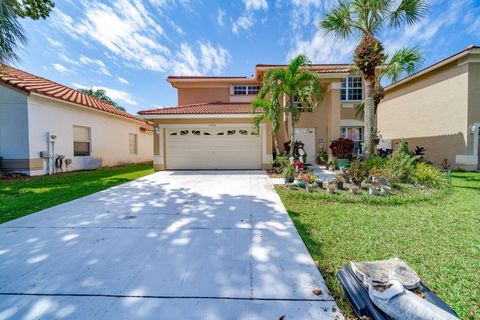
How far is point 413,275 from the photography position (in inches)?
82.3

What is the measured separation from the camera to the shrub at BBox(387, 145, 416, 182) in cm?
723

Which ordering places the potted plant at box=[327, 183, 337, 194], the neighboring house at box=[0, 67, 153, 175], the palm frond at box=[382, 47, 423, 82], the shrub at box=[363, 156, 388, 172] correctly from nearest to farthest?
the potted plant at box=[327, 183, 337, 194] → the shrub at box=[363, 156, 388, 172] → the neighboring house at box=[0, 67, 153, 175] → the palm frond at box=[382, 47, 423, 82]

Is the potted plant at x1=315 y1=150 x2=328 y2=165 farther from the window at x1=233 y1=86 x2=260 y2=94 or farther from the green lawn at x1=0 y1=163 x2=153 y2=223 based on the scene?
the green lawn at x1=0 y1=163 x2=153 y2=223

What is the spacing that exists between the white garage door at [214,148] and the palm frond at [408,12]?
25.9ft

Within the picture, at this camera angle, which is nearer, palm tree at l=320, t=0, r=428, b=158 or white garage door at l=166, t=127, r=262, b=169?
palm tree at l=320, t=0, r=428, b=158

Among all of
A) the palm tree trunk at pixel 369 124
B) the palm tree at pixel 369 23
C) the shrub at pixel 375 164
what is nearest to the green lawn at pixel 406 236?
the shrub at pixel 375 164

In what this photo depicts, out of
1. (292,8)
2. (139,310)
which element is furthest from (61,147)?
(292,8)

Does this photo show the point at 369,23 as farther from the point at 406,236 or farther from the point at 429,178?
the point at 406,236

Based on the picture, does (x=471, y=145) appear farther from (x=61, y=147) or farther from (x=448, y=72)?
(x=61, y=147)

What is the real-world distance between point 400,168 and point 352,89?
869 centimetres

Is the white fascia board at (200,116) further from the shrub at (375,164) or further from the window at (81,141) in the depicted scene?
the shrub at (375,164)

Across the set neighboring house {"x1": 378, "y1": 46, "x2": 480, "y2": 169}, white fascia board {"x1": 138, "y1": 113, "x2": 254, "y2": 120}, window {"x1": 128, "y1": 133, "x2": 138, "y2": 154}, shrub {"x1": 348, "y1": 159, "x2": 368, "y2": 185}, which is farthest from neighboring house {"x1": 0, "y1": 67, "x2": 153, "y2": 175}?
neighboring house {"x1": 378, "y1": 46, "x2": 480, "y2": 169}

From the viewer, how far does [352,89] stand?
45.9 ft

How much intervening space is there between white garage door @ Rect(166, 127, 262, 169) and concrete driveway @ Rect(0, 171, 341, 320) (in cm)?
701
